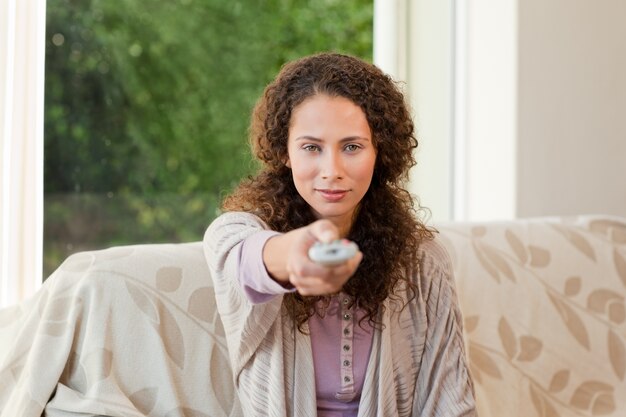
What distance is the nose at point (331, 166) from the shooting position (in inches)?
A: 65.4

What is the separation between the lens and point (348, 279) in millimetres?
1782

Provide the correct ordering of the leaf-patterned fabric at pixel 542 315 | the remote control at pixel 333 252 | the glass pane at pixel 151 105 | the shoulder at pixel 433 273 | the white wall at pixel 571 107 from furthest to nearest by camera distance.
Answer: the white wall at pixel 571 107 < the glass pane at pixel 151 105 < the leaf-patterned fabric at pixel 542 315 < the shoulder at pixel 433 273 < the remote control at pixel 333 252

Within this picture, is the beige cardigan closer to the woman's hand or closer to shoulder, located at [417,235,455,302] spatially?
shoulder, located at [417,235,455,302]

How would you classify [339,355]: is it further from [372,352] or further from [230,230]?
[230,230]

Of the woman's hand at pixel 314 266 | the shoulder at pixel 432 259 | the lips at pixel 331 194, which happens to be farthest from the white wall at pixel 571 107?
the woman's hand at pixel 314 266

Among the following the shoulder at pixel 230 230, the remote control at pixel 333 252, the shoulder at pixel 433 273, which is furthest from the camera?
the shoulder at pixel 433 273

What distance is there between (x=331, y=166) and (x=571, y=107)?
1579 millimetres

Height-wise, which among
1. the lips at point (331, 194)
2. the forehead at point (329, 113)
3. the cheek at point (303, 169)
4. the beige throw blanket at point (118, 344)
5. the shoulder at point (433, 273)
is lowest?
the beige throw blanket at point (118, 344)

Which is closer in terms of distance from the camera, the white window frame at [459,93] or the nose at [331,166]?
the nose at [331,166]

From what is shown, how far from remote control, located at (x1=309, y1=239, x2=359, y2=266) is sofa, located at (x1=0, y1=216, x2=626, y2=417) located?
0.86m

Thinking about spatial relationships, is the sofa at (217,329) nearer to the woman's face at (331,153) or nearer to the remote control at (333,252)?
the woman's face at (331,153)

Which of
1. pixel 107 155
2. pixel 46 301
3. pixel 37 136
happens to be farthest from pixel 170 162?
pixel 46 301

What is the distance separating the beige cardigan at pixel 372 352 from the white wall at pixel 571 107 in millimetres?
1164

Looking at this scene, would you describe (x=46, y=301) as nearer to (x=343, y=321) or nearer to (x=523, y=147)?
(x=343, y=321)
